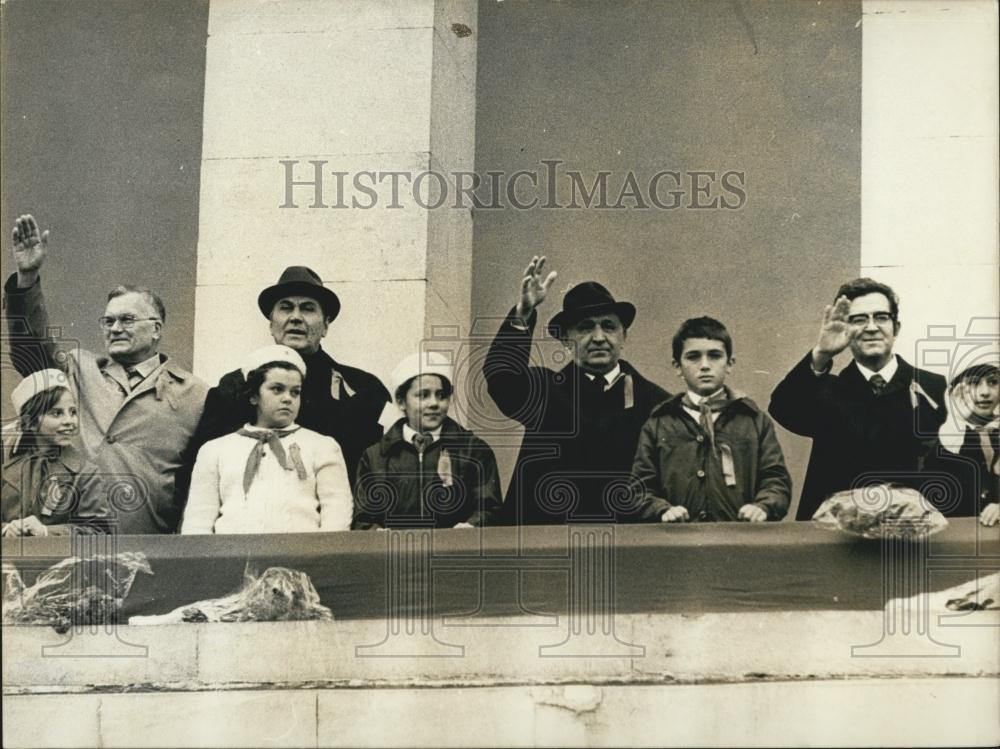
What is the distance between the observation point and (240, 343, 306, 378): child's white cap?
8.60 metres

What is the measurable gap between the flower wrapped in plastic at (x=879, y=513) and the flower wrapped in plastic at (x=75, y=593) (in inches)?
143

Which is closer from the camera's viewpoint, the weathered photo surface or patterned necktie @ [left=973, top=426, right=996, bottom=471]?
the weathered photo surface

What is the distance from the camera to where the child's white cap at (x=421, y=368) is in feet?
28.0

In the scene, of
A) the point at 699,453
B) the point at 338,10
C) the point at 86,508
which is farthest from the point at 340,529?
the point at 338,10

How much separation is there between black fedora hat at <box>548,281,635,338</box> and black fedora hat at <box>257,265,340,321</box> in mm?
1223

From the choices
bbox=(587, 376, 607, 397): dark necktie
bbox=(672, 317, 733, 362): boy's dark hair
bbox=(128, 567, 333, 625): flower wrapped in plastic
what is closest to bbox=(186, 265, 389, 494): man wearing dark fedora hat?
bbox=(128, 567, 333, 625): flower wrapped in plastic

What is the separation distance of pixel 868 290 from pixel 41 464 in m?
4.56

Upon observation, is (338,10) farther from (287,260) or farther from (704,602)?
(704,602)

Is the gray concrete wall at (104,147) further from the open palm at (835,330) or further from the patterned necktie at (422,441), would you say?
the open palm at (835,330)

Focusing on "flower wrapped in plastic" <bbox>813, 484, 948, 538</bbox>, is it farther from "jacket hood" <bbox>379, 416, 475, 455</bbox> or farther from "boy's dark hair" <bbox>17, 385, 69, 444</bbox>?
A: "boy's dark hair" <bbox>17, 385, 69, 444</bbox>

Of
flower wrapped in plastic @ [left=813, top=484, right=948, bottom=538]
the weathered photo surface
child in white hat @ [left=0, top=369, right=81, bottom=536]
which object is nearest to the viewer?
the weathered photo surface

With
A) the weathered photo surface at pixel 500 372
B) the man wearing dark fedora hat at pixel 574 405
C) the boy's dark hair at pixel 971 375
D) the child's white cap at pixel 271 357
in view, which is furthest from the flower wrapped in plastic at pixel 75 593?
the boy's dark hair at pixel 971 375

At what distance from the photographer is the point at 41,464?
28.1ft

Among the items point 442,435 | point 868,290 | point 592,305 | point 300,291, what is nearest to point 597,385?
point 592,305
